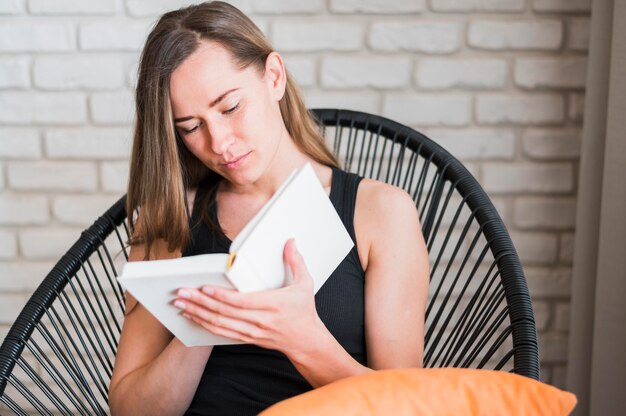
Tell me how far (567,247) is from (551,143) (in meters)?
0.25

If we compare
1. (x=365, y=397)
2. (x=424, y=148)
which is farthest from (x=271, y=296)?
(x=424, y=148)

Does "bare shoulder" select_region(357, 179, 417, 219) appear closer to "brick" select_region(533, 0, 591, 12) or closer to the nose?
the nose

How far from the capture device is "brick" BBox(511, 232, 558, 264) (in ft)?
5.69

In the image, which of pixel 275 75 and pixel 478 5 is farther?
pixel 478 5

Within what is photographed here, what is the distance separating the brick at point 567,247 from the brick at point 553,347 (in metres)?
0.19

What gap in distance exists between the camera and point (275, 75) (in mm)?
1176

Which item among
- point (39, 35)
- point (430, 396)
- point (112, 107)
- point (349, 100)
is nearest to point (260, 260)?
point (430, 396)

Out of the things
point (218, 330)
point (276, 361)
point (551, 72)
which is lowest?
point (276, 361)

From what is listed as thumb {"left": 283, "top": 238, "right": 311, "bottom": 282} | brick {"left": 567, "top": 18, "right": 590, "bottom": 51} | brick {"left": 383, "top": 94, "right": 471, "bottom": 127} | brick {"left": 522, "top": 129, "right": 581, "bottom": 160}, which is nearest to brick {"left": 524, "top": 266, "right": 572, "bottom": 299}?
brick {"left": 522, "top": 129, "right": 581, "bottom": 160}

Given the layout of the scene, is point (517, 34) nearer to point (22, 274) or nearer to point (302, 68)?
point (302, 68)

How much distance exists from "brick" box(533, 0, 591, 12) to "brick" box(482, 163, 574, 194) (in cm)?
34

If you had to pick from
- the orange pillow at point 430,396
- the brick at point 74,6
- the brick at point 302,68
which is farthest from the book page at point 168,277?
the brick at point 74,6

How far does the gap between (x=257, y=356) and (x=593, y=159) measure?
2.66 feet

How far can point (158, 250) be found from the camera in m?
1.25
